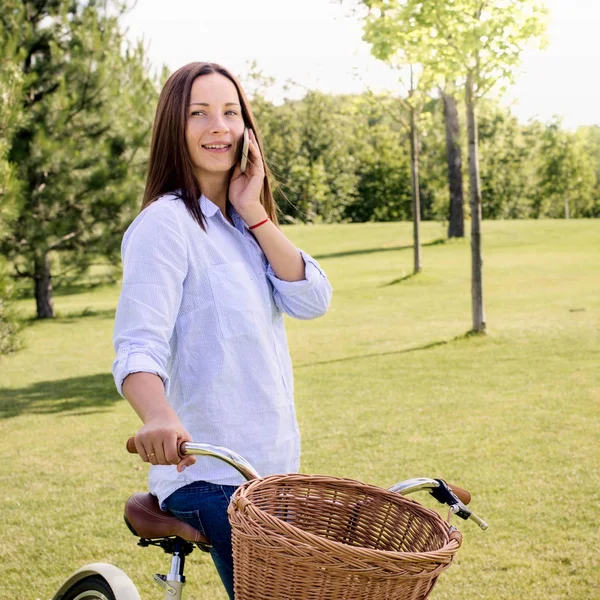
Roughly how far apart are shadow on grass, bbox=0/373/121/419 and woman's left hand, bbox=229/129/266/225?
6.96 m

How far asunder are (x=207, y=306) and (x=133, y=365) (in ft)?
0.94

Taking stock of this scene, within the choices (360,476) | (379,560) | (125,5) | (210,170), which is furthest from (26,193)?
(379,560)

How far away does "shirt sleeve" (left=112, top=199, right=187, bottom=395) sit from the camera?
2.11 m

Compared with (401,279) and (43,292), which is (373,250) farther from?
(43,292)

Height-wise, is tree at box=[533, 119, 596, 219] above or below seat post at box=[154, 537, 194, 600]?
above

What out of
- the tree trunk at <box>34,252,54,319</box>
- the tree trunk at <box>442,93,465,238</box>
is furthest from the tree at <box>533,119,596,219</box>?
the tree trunk at <box>34,252,54,319</box>

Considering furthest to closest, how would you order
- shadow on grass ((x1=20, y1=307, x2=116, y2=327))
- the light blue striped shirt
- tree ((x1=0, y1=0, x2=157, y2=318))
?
shadow on grass ((x1=20, y1=307, x2=116, y2=327)), tree ((x1=0, y1=0, x2=157, y2=318)), the light blue striped shirt

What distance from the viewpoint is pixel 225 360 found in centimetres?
226

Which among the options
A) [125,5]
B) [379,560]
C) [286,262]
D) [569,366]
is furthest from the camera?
[125,5]

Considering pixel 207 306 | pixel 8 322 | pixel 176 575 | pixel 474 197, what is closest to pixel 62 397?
pixel 8 322

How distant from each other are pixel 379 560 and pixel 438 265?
21429 mm

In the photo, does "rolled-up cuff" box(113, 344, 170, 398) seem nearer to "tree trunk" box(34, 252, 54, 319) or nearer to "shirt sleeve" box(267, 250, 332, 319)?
"shirt sleeve" box(267, 250, 332, 319)

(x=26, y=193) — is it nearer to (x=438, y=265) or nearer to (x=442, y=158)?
(x=438, y=265)

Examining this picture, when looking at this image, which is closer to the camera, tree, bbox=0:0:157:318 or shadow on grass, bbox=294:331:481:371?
shadow on grass, bbox=294:331:481:371
